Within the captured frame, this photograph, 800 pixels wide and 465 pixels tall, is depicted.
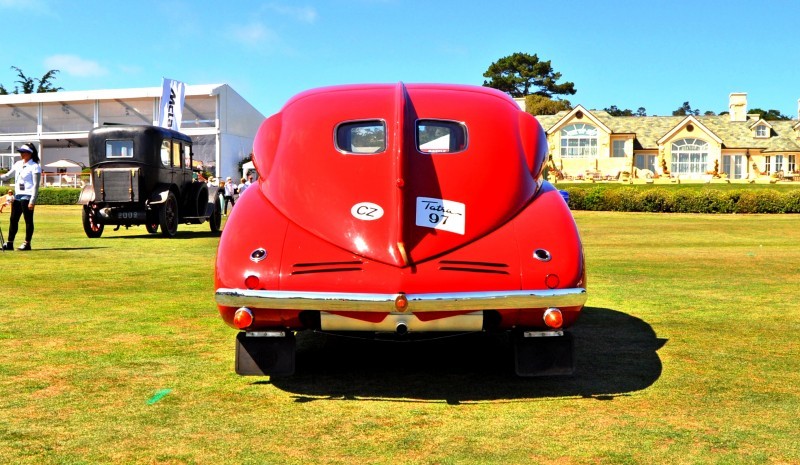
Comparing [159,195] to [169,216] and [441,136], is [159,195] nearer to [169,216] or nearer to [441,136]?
[169,216]

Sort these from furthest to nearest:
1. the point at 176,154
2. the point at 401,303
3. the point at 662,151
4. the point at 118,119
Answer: the point at 662,151, the point at 118,119, the point at 176,154, the point at 401,303

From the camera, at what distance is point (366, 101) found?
572 cm

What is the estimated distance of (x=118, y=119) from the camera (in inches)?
2488

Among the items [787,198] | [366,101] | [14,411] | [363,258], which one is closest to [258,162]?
[366,101]

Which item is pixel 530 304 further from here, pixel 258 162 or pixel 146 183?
pixel 146 183

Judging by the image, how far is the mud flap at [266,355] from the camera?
5.20 meters

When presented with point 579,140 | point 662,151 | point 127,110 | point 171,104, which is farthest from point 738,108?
point 171,104

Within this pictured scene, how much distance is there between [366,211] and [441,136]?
831mm

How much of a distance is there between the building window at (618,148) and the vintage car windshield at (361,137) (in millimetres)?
64311

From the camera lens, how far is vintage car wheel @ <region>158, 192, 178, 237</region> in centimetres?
1930

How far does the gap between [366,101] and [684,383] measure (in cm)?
281

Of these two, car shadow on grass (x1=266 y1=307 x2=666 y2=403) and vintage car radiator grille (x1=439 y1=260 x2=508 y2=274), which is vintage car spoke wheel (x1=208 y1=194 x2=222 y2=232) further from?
vintage car radiator grille (x1=439 y1=260 x2=508 y2=274)

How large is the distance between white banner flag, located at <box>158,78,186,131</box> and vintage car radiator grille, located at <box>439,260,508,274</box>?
3318 centimetres

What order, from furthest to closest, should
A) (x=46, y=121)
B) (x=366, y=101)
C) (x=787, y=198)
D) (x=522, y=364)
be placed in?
1. (x=46, y=121)
2. (x=787, y=198)
3. (x=366, y=101)
4. (x=522, y=364)
